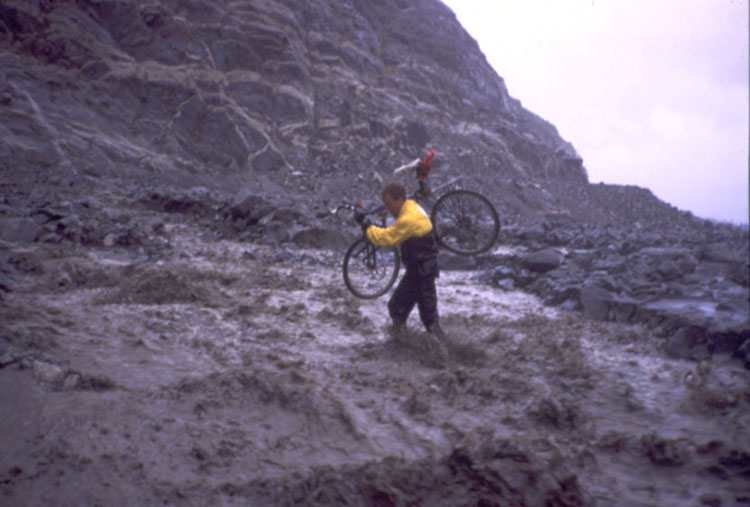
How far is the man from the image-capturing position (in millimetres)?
4426

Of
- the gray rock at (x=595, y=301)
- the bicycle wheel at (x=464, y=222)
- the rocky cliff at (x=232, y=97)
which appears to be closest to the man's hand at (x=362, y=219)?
the bicycle wheel at (x=464, y=222)

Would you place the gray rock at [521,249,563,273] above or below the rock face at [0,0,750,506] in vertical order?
above

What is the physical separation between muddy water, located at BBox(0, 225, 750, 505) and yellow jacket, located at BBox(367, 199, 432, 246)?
0.92m

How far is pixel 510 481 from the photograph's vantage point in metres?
2.44

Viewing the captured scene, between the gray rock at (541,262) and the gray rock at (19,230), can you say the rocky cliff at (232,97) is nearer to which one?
the gray rock at (19,230)

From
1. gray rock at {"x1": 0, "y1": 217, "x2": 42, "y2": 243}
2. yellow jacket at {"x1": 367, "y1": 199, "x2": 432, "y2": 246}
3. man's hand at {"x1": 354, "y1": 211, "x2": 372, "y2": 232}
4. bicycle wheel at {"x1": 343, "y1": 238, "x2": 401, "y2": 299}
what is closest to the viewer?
yellow jacket at {"x1": 367, "y1": 199, "x2": 432, "y2": 246}

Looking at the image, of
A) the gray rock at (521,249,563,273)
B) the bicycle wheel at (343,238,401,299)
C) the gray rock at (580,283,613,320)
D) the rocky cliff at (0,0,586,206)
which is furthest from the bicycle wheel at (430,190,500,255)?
the rocky cliff at (0,0,586,206)

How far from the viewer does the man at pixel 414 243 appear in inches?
174

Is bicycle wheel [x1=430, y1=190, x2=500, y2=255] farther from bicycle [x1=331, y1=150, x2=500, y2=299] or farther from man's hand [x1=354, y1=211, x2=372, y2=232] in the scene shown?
man's hand [x1=354, y1=211, x2=372, y2=232]

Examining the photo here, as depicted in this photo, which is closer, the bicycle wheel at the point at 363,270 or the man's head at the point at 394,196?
the man's head at the point at 394,196

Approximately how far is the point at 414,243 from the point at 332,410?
6.08ft

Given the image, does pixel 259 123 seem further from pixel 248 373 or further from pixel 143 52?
pixel 248 373

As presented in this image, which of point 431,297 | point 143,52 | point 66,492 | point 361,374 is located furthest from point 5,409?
point 143,52

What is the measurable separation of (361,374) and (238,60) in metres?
25.1
